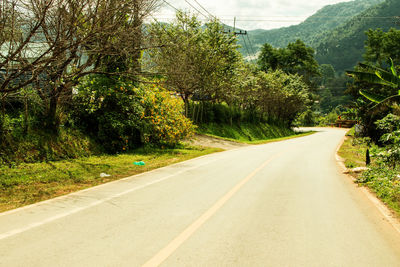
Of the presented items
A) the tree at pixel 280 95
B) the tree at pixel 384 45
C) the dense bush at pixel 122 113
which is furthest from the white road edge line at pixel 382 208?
the tree at pixel 384 45

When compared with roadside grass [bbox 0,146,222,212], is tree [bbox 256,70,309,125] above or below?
above

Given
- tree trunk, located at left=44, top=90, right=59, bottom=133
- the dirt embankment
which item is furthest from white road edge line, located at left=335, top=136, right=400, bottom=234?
the dirt embankment

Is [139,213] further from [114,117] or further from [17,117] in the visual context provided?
[114,117]

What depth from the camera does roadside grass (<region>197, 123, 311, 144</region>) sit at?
117ft

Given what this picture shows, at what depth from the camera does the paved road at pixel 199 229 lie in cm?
414

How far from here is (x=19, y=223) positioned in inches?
209

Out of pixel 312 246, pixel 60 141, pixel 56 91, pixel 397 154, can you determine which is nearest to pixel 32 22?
pixel 56 91

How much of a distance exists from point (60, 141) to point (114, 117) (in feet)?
11.0

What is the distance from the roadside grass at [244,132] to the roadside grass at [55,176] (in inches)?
774

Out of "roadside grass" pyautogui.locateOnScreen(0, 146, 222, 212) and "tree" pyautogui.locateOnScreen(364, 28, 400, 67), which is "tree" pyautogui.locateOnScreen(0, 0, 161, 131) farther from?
"tree" pyautogui.locateOnScreen(364, 28, 400, 67)

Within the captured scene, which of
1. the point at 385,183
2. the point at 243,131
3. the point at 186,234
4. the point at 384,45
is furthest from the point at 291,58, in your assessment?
the point at 186,234

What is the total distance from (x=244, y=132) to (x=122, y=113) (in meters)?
27.8

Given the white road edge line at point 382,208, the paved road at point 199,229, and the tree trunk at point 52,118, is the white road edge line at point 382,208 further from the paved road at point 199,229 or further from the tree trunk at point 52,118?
the tree trunk at point 52,118

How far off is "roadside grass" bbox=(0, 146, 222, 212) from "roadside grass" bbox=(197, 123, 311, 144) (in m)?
19.6
